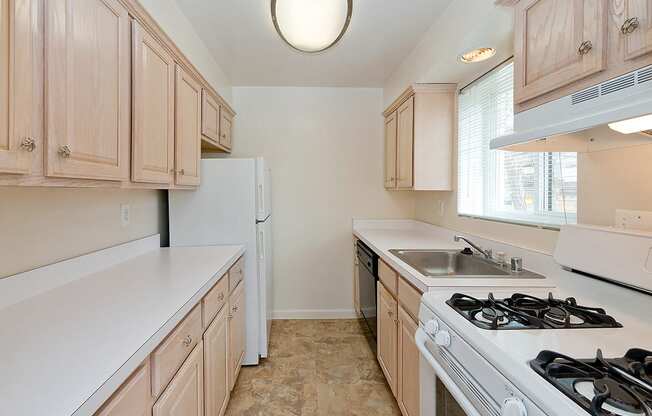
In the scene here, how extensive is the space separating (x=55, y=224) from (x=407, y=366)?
178 centimetres

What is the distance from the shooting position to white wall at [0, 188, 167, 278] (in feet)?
4.01

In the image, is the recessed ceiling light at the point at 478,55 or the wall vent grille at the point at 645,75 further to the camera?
the recessed ceiling light at the point at 478,55

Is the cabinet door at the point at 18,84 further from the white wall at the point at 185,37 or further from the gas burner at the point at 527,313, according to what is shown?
the gas burner at the point at 527,313

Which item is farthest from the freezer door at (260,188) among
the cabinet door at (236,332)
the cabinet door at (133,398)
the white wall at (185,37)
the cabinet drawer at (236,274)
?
the cabinet door at (133,398)

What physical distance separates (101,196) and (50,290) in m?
0.55

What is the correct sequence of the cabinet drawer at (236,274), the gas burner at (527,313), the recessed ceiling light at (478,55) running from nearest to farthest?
the gas burner at (527,313) → the recessed ceiling light at (478,55) → the cabinet drawer at (236,274)

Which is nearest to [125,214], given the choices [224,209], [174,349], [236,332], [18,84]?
[224,209]

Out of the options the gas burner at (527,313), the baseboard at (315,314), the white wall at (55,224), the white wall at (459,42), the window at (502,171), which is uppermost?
the white wall at (459,42)

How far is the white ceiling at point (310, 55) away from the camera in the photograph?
6.73 feet

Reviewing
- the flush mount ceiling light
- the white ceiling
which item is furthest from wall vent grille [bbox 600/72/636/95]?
the white ceiling

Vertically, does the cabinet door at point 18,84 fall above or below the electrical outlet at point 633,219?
above

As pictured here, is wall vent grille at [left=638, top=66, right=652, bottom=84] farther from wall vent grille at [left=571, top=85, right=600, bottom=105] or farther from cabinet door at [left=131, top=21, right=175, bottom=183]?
cabinet door at [left=131, top=21, right=175, bottom=183]

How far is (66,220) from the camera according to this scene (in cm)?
149

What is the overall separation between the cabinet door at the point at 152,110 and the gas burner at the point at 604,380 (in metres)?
1.59
